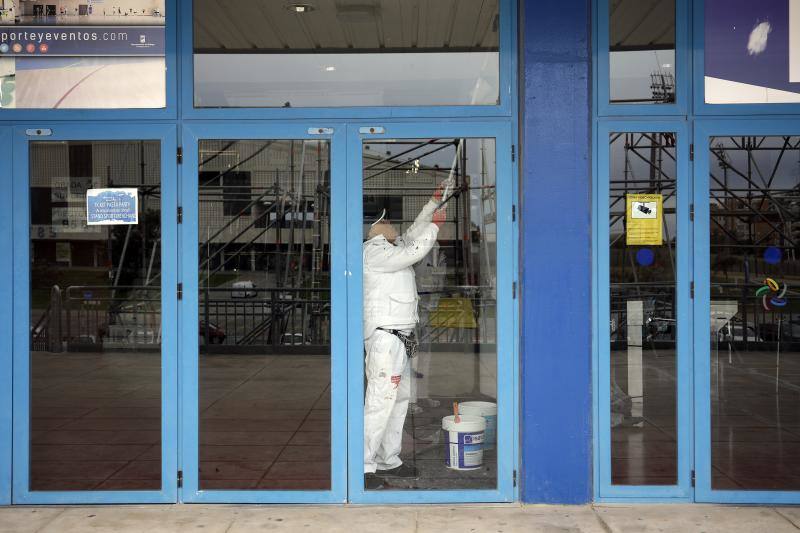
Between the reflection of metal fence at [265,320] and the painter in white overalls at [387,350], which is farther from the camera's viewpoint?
the painter in white overalls at [387,350]

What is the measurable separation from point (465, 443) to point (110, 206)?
254cm

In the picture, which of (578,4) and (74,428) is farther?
(74,428)

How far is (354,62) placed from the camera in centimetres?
484

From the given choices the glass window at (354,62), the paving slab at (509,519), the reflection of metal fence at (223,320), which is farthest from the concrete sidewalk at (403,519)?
the glass window at (354,62)

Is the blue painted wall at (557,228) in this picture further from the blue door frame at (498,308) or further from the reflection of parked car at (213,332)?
the reflection of parked car at (213,332)

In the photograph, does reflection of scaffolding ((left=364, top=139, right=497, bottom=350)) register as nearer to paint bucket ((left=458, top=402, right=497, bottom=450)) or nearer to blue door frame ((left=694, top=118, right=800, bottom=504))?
paint bucket ((left=458, top=402, right=497, bottom=450))

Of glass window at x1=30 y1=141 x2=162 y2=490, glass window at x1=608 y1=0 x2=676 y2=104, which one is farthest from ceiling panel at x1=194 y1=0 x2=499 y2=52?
glass window at x1=30 y1=141 x2=162 y2=490

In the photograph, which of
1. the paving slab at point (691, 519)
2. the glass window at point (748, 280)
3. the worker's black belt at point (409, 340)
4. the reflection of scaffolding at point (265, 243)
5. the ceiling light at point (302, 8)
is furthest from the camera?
the worker's black belt at point (409, 340)

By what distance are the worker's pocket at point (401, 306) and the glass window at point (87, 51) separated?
71.3 inches

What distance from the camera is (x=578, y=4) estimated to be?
4711 millimetres

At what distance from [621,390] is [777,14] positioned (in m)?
2.40

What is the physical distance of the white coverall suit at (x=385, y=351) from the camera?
491cm

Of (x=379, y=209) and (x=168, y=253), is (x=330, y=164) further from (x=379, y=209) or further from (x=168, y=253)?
(x=168, y=253)

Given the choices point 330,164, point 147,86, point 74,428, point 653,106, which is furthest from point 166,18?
point 653,106
